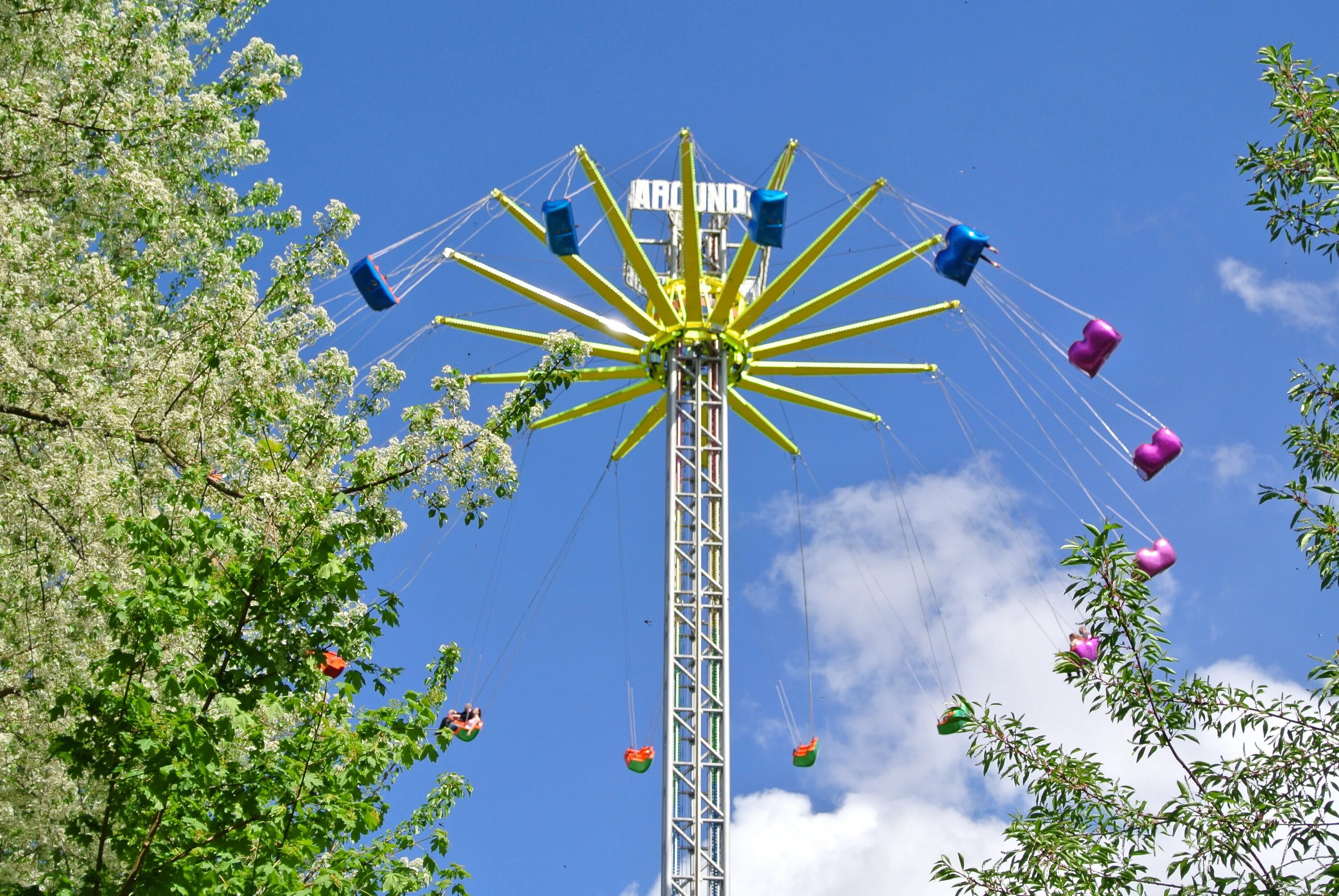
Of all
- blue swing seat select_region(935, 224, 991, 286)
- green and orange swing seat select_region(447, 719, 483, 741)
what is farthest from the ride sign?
green and orange swing seat select_region(447, 719, 483, 741)

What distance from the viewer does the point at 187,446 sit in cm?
938

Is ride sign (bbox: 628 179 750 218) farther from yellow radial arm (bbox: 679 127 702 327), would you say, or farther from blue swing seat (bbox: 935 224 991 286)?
blue swing seat (bbox: 935 224 991 286)

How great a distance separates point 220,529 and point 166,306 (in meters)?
3.84

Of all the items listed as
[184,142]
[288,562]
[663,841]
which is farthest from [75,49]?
[663,841]

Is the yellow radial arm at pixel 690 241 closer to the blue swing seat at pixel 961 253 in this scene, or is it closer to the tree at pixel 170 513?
the blue swing seat at pixel 961 253

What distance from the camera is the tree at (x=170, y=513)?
7.84 m

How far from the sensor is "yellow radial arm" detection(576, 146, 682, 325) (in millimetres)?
16688

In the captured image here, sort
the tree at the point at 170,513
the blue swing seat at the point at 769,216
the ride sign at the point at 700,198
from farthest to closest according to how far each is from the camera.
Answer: the ride sign at the point at 700,198
the blue swing seat at the point at 769,216
the tree at the point at 170,513

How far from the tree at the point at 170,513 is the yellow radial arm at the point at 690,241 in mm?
6528

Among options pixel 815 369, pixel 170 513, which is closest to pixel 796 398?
pixel 815 369

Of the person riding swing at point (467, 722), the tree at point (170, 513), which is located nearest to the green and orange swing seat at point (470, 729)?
the person riding swing at point (467, 722)

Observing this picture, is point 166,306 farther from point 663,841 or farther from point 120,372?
point 663,841

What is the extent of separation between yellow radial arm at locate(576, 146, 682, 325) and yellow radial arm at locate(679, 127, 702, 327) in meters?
0.25

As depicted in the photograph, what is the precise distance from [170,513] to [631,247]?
9.24 metres
